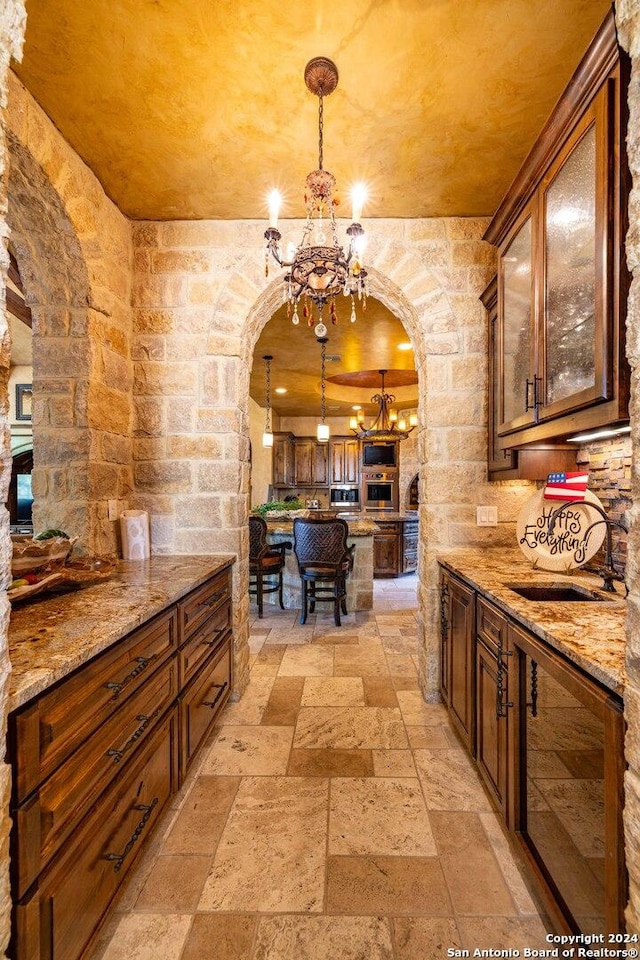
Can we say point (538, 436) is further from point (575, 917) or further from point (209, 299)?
point (209, 299)

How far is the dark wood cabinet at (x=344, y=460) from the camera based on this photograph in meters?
8.52

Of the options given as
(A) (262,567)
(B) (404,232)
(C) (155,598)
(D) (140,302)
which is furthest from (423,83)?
(A) (262,567)

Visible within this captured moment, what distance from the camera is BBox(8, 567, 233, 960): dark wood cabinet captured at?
0.90 meters

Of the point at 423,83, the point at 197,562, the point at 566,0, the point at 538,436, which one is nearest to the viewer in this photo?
the point at 566,0

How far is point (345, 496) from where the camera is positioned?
338 inches

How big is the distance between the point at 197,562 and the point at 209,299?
1.55 meters

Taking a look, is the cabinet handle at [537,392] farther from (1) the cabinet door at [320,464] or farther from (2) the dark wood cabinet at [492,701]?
(1) the cabinet door at [320,464]

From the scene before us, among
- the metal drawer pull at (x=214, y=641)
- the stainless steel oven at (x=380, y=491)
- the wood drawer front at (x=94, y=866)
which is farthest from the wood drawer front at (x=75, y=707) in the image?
the stainless steel oven at (x=380, y=491)

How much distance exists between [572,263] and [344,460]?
7.12 metres

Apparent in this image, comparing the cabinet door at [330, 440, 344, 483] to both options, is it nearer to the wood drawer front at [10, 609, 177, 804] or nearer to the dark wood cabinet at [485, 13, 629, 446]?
the dark wood cabinet at [485, 13, 629, 446]

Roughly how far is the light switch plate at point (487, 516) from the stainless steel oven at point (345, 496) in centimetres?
585

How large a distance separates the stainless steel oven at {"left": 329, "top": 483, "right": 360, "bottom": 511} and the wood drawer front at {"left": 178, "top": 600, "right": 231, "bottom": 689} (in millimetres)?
6114

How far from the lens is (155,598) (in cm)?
153

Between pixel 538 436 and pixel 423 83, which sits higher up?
pixel 423 83
